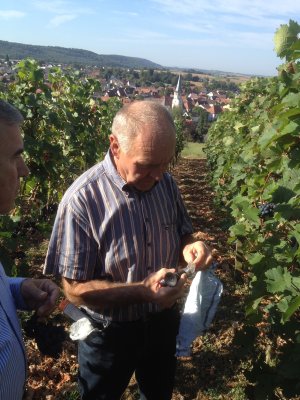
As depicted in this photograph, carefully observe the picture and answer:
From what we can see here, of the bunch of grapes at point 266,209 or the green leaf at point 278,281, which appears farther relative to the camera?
the bunch of grapes at point 266,209

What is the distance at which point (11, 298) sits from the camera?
1.65m

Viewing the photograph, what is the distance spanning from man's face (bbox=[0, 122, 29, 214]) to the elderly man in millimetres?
418

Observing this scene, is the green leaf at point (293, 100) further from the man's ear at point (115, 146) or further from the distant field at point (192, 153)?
the distant field at point (192, 153)

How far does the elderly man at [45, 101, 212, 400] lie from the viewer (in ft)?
6.19

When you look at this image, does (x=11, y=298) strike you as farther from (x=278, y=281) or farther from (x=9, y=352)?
(x=278, y=281)

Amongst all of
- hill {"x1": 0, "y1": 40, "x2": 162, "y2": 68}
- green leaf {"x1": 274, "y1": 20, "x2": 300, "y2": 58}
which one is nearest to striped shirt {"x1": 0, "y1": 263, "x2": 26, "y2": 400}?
green leaf {"x1": 274, "y1": 20, "x2": 300, "y2": 58}

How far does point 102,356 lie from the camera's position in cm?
213

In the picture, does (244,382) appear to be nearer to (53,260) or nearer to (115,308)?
(115,308)

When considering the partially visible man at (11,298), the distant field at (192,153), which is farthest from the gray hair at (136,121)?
the distant field at (192,153)

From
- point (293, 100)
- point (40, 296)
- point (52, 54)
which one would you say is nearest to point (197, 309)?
point (40, 296)

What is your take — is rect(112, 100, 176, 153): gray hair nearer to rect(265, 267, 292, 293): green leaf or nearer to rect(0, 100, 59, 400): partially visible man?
rect(0, 100, 59, 400): partially visible man

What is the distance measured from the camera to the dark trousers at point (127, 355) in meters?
2.12

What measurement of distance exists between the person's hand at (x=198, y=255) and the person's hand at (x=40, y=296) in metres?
0.73

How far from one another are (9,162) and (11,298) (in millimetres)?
577
